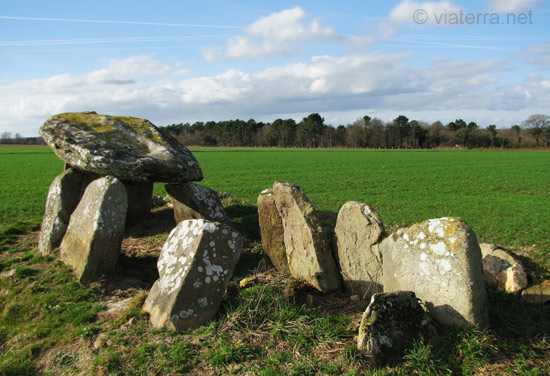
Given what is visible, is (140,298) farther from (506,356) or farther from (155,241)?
(506,356)

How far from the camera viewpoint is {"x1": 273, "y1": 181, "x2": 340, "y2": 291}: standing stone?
6.10m

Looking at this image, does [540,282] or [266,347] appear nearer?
[266,347]

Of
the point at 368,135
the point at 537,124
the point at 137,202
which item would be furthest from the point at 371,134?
the point at 137,202

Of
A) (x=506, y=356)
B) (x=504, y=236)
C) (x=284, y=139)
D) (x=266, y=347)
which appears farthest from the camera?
(x=284, y=139)

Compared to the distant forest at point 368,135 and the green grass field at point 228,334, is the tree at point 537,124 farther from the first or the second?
the green grass field at point 228,334

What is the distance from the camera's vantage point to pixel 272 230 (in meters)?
7.10

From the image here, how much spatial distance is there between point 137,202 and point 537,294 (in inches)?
332

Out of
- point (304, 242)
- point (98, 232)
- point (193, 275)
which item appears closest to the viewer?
point (193, 275)

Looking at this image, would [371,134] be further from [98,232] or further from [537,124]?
[98,232]

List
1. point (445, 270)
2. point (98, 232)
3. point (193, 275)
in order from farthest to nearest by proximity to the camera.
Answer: point (98, 232), point (193, 275), point (445, 270)

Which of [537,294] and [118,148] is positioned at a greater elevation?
[118,148]

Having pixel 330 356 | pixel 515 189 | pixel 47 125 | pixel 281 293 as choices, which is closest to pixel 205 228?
pixel 281 293

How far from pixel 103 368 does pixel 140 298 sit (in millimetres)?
1563

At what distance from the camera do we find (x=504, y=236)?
34.3 feet
